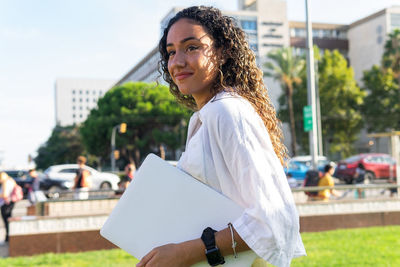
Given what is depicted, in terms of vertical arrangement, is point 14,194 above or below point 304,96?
below

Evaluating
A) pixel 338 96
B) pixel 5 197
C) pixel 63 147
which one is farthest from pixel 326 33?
pixel 5 197

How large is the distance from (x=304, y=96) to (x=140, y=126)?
56.0 ft

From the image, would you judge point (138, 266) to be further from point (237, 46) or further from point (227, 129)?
point (237, 46)

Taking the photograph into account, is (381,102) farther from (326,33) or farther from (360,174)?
(326,33)

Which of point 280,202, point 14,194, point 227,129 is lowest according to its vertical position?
point 14,194

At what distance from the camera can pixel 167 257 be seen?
1.33m

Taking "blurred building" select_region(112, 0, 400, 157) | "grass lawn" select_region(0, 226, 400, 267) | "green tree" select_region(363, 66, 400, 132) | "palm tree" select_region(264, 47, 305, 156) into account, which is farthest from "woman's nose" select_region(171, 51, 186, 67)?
"blurred building" select_region(112, 0, 400, 157)

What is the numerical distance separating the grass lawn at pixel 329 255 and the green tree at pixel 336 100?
33266mm

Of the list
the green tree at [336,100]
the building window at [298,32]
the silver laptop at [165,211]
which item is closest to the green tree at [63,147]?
the building window at [298,32]

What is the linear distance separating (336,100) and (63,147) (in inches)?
1857

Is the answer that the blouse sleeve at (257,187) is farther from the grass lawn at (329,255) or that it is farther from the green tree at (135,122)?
the green tree at (135,122)

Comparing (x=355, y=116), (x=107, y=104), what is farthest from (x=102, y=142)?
(x=355, y=116)

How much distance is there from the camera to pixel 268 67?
38656 millimetres

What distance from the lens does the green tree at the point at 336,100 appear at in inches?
1638
